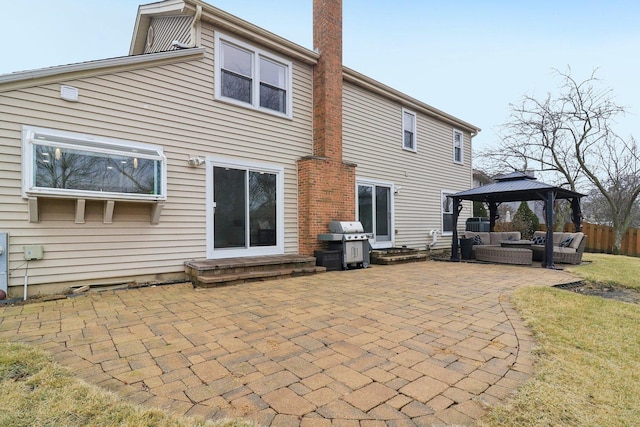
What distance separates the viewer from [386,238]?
9.88 metres

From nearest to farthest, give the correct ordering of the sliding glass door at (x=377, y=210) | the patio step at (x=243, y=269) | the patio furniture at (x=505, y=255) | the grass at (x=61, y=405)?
the grass at (x=61, y=405) < the patio step at (x=243, y=269) < the patio furniture at (x=505, y=255) < the sliding glass door at (x=377, y=210)

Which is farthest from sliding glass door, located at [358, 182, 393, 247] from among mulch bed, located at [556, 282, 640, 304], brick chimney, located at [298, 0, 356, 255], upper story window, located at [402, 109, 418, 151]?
mulch bed, located at [556, 282, 640, 304]

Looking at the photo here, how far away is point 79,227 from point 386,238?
7793 millimetres

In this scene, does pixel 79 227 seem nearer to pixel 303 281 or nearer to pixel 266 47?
pixel 303 281

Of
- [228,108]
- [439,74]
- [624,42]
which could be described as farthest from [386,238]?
[439,74]

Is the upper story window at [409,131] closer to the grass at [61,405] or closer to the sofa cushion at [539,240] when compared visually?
the sofa cushion at [539,240]

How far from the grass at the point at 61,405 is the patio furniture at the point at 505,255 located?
922 centimetres

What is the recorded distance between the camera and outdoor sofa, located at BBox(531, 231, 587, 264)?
8.71 metres

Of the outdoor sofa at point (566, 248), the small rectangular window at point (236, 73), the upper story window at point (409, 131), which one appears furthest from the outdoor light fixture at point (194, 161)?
the outdoor sofa at point (566, 248)

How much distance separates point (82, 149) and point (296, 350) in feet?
14.7

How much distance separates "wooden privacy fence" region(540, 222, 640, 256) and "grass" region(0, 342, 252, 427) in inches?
694

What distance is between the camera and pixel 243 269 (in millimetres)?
5816

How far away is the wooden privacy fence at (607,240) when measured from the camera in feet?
43.5

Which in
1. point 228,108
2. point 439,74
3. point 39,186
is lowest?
point 39,186
